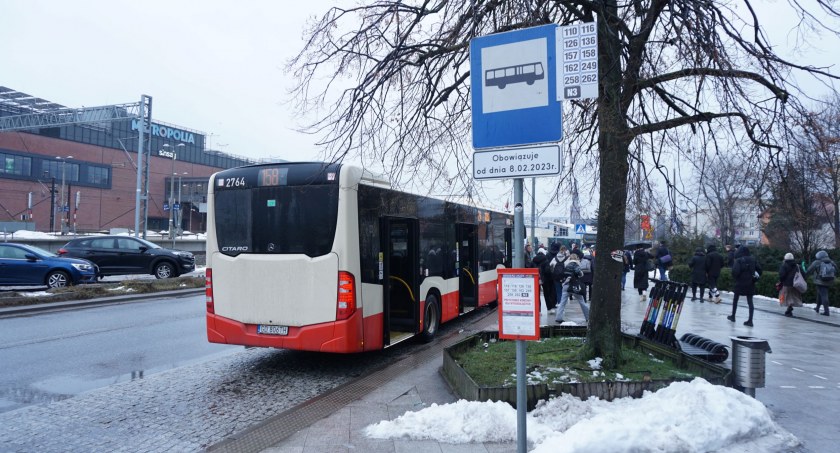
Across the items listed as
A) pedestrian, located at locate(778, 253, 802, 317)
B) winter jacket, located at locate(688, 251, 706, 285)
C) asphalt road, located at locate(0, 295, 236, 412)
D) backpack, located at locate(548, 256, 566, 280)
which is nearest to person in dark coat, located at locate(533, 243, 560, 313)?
backpack, located at locate(548, 256, 566, 280)

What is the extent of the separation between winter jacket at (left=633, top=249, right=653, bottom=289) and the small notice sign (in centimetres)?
1499

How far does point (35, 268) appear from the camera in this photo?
17906 mm

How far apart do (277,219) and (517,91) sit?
5.10m

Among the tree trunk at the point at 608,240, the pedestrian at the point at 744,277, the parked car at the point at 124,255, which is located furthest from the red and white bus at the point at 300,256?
the parked car at the point at 124,255

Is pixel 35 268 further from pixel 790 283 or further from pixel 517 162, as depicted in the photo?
pixel 790 283

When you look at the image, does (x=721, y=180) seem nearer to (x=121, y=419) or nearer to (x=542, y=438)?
(x=542, y=438)

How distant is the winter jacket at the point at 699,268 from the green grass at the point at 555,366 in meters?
11.2

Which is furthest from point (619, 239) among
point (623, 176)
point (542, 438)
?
point (542, 438)

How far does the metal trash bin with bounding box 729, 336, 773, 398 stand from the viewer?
→ 6301 millimetres

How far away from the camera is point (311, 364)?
29.8 ft

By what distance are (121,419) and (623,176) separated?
253 inches

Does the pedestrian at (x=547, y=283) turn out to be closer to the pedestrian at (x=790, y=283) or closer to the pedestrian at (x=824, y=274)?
the pedestrian at (x=790, y=283)

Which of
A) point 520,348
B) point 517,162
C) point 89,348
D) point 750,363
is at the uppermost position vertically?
point 517,162

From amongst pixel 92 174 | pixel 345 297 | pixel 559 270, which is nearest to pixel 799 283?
pixel 559 270
